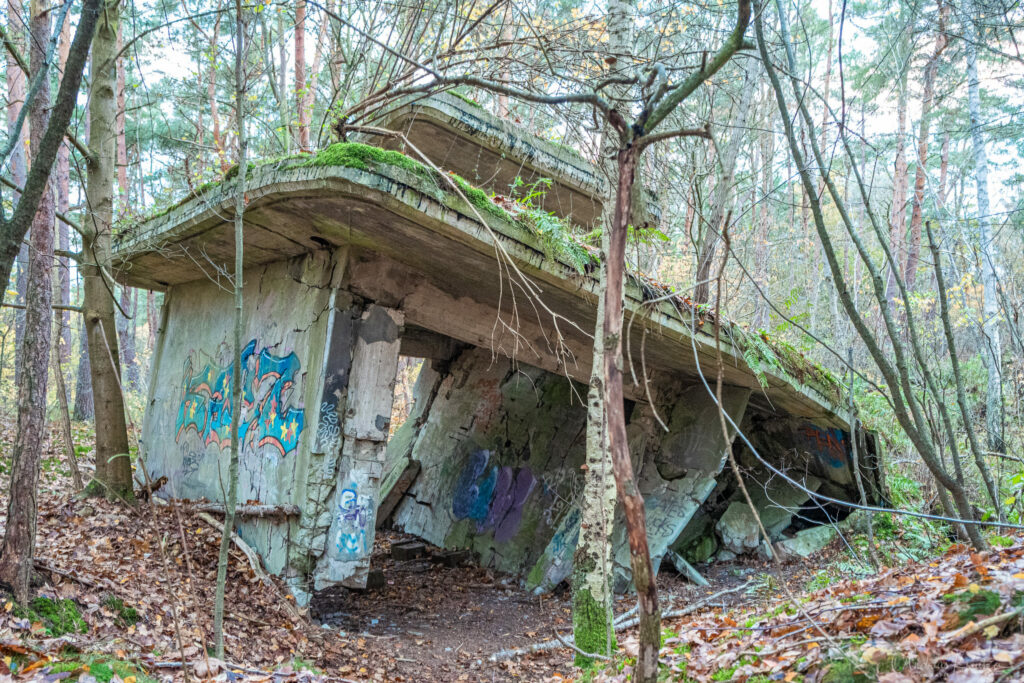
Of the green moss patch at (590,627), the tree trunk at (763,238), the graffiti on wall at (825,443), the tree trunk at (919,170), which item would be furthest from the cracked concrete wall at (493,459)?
the tree trunk at (763,238)

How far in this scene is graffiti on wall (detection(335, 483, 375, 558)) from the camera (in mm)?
5672

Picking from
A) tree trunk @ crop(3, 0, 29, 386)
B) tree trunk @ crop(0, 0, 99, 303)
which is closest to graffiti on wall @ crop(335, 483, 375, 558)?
tree trunk @ crop(3, 0, 29, 386)

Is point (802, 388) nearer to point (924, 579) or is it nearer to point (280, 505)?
point (924, 579)

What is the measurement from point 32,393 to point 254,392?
8.00 feet

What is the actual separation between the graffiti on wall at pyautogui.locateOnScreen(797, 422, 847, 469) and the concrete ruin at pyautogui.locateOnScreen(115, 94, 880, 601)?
0.03 m

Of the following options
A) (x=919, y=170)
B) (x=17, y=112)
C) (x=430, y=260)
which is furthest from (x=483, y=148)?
(x=17, y=112)

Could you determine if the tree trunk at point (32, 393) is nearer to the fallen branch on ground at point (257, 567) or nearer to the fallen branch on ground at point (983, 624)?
the fallen branch on ground at point (257, 567)

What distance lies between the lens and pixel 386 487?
9766 mm

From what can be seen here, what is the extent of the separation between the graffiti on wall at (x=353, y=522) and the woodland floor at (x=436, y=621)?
2.00 ft

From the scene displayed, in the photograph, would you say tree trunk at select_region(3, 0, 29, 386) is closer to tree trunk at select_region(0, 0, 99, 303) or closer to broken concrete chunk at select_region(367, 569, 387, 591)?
tree trunk at select_region(0, 0, 99, 303)

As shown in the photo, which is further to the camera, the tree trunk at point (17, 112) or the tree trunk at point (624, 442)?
the tree trunk at point (17, 112)

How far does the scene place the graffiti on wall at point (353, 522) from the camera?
5.67 m

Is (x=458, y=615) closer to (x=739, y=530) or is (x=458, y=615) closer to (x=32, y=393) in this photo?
(x=739, y=530)

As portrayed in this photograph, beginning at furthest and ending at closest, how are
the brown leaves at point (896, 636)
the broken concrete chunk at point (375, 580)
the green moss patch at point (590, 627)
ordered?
the broken concrete chunk at point (375, 580) < the green moss patch at point (590, 627) < the brown leaves at point (896, 636)
